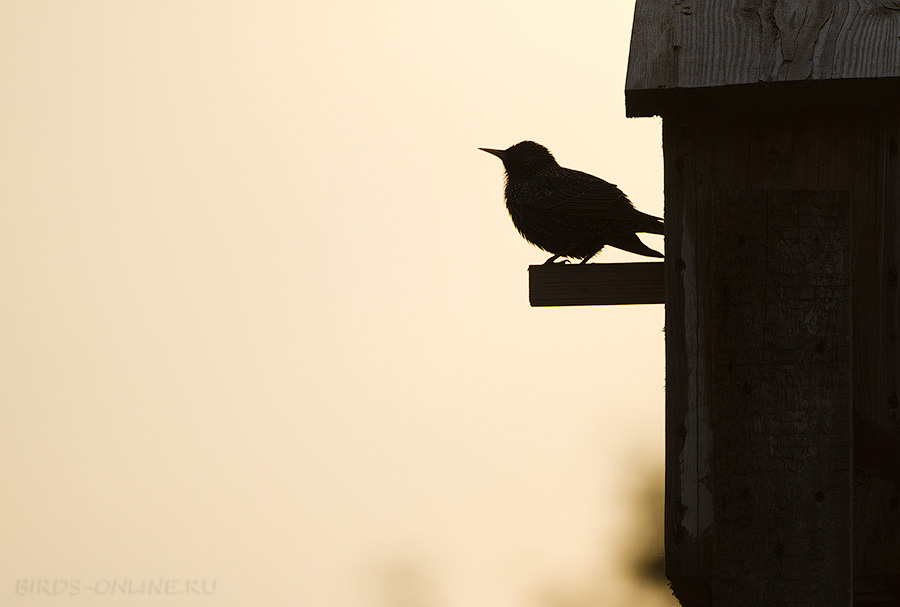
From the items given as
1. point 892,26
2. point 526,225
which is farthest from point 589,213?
point 892,26

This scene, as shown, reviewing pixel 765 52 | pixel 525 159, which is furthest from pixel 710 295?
pixel 525 159

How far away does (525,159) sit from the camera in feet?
16.5

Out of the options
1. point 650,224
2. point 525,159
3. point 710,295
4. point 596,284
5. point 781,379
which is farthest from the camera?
point 525,159

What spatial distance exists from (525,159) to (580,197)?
2.47ft

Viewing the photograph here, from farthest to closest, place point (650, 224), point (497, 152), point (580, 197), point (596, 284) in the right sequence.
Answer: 1. point (497, 152)
2. point (580, 197)
3. point (650, 224)
4. point (596, 284)

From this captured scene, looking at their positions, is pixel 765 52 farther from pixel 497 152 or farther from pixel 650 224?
pixel 497 152

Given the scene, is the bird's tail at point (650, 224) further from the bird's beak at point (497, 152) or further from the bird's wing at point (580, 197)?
the bird's beak at point (497, 152)

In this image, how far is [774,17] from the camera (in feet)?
10.0

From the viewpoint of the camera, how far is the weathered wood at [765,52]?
2926 mm

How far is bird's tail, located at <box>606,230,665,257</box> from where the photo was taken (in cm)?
434

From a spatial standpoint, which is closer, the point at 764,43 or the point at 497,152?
the point at 764,43

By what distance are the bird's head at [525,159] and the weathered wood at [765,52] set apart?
5.95ft

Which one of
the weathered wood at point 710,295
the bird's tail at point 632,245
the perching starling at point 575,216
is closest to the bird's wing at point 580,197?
the perching starling at point 575,216

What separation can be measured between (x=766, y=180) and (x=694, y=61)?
46 cm
